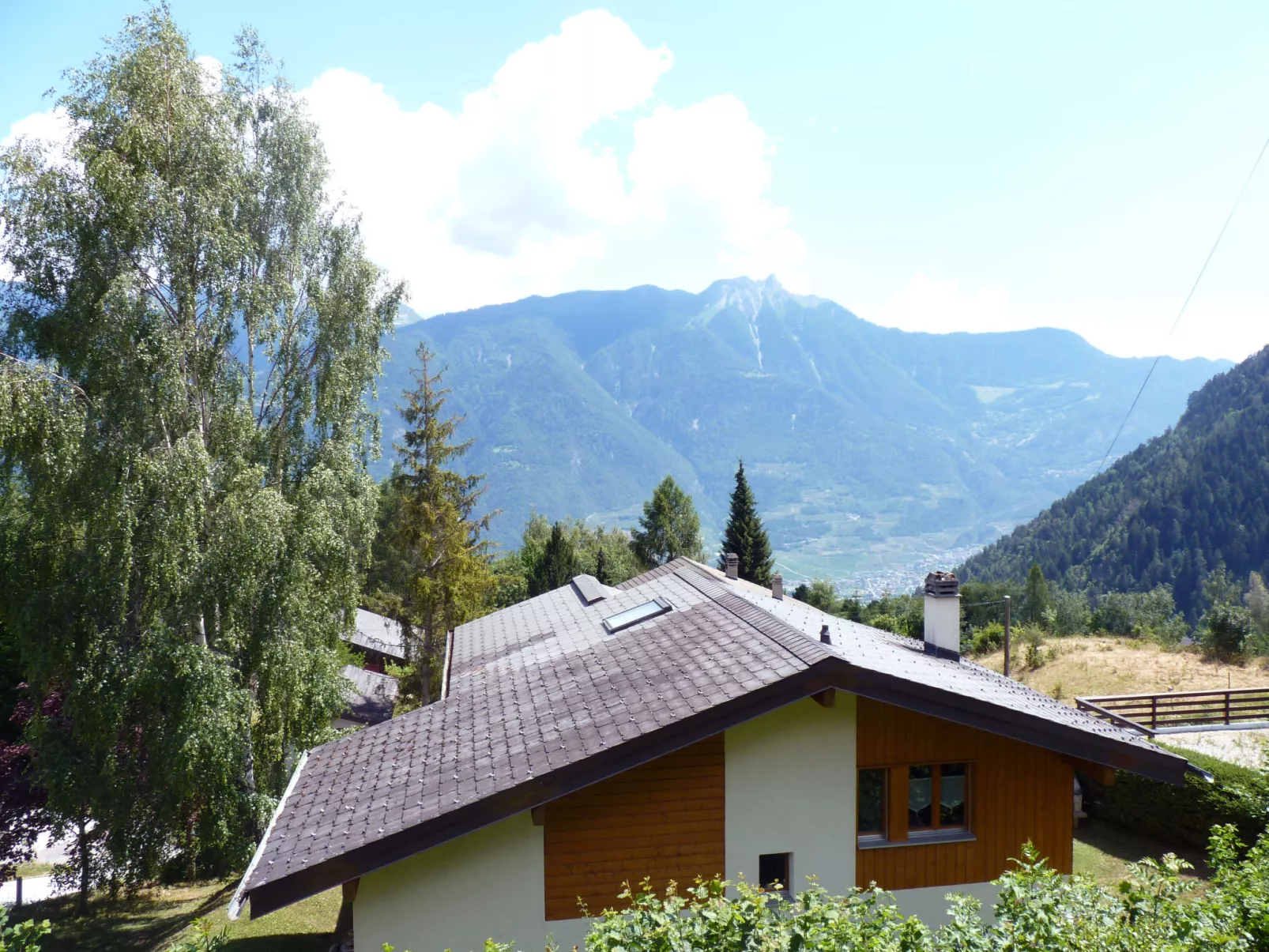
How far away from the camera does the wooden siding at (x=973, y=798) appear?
8.86 meters

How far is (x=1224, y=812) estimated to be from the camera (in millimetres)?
14273

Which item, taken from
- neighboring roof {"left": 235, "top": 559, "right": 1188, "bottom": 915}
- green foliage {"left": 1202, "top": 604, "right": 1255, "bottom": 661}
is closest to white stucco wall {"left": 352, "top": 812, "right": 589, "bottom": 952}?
neighboring roof {"left": 235, "top": 559, "right": 1188, "bottom": 915}

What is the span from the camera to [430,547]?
27.3 m

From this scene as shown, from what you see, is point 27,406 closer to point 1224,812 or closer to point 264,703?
point 264,703

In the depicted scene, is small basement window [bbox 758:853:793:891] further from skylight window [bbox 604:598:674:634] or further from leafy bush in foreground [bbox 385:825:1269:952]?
skylight window [bbox 604:598:674:634]

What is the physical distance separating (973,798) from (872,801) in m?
1.18

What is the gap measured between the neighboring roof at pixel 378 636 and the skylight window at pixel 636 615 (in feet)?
73.8

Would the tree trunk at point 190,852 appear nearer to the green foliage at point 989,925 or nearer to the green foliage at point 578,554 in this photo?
the green foliage at point 989,925

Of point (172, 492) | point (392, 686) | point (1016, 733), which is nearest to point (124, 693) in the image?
point (172, 492)

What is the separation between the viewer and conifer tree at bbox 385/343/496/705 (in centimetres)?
2727

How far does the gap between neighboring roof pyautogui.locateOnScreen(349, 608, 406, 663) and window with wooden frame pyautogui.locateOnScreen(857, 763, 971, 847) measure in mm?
28842

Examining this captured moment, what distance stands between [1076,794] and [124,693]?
63.2ft

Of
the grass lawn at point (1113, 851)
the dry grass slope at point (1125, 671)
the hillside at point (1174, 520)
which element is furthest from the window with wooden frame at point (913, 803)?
the hillside at point (1174, 520)

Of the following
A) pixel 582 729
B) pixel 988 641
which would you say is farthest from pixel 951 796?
pixel 988 641
